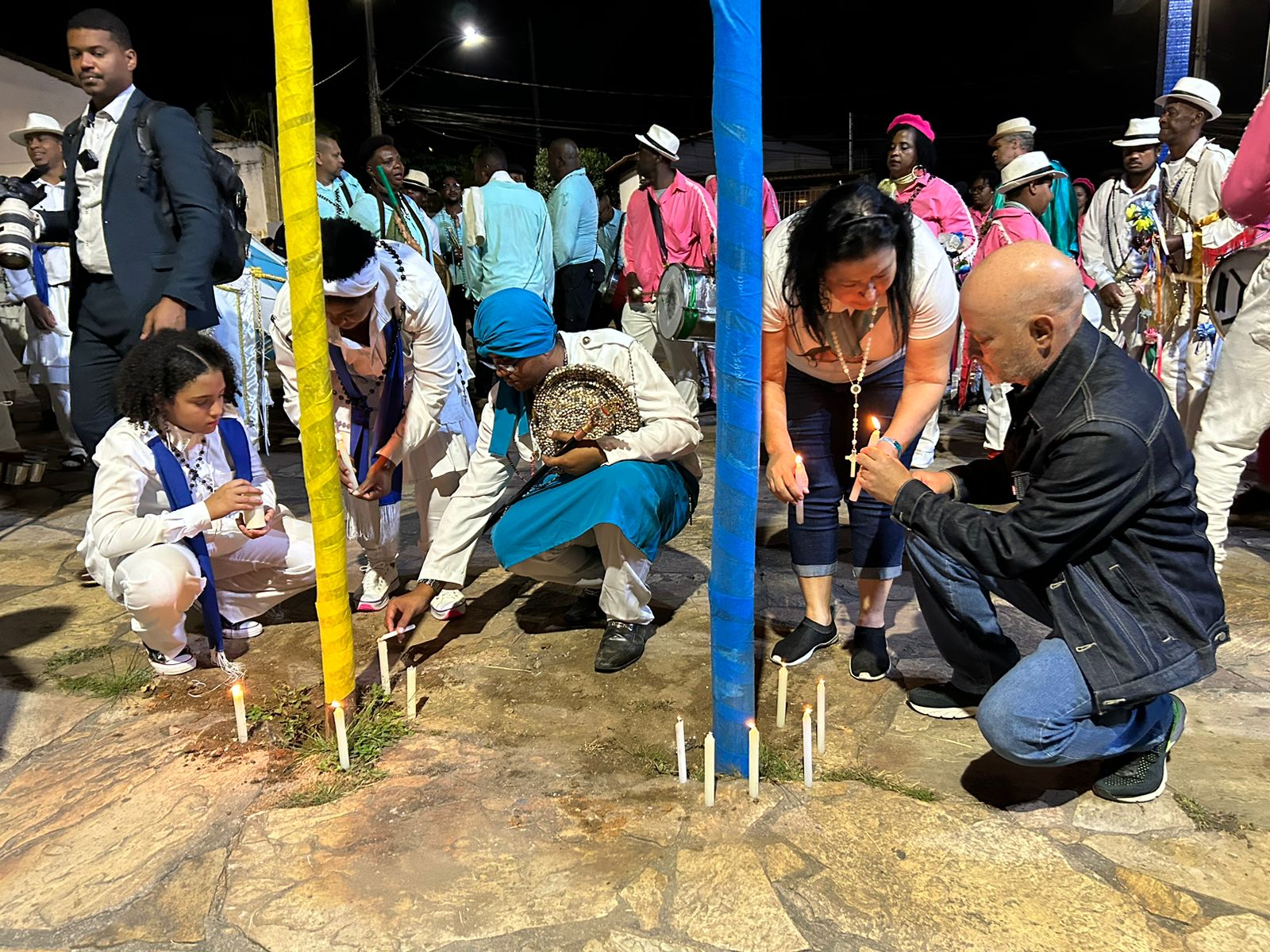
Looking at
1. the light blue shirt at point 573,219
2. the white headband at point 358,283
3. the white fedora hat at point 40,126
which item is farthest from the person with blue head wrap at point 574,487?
the white fedora hat at point 40,126

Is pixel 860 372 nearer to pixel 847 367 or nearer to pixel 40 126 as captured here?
pixel 847 367

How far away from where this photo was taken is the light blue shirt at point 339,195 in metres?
5.75

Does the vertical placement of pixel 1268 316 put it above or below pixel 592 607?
above

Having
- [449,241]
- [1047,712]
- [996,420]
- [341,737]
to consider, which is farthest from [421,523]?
[449,241]

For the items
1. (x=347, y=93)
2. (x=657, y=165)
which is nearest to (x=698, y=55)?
(x=347, y=93)

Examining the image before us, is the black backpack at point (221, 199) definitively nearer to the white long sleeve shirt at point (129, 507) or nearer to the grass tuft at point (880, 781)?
the white long sleeve shirt at point (129, 507)

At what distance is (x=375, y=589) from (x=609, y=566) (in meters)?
1.14

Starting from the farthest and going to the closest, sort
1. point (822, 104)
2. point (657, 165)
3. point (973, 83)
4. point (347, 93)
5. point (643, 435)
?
1. point (822, 104)
2. point (973, 83)
3. point (347, 93)
4. point (657, 165)
5. point (643, 435)

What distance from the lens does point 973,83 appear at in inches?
944

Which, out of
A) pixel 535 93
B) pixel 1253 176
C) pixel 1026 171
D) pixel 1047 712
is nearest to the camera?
pixel 1047 712

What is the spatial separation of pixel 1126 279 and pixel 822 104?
908 inches

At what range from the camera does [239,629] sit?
351 centimetres

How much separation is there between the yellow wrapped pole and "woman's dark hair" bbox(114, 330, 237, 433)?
2.88 ft

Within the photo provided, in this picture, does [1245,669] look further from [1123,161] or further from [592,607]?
[1123,161]
